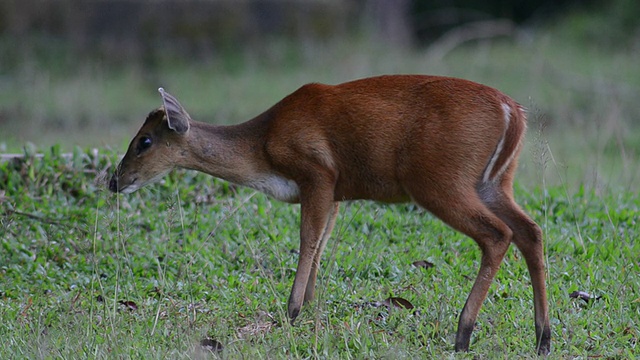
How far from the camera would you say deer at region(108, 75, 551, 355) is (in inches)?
190

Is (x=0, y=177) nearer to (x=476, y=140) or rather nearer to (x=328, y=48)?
(x=476, y=140)

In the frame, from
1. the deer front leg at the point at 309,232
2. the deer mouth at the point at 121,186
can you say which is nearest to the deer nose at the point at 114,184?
the deer mouth at the point at 121,186

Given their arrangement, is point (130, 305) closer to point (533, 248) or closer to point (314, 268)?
point (314, 268)

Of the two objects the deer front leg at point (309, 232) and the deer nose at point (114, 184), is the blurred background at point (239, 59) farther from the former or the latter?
the deer front leg at point (309, 232)

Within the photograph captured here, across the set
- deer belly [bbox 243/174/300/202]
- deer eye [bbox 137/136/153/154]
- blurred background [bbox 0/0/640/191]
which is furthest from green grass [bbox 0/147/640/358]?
blurred background [bbox 0/0/640/191]

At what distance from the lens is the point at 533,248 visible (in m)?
4.85

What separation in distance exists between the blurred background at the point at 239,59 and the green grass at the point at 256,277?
3665 mm

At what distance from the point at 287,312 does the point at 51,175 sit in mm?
2754

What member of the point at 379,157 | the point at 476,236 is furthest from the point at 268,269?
the point at 476,236

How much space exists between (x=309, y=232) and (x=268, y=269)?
0.93 meters

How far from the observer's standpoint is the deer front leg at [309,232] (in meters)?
5.18

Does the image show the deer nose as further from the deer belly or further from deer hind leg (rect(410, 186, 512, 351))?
deer hind leg (rect(410, 186, 512, 351))

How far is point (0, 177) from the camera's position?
716 centimetres

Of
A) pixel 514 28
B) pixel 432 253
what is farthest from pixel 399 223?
pixel 514 28
